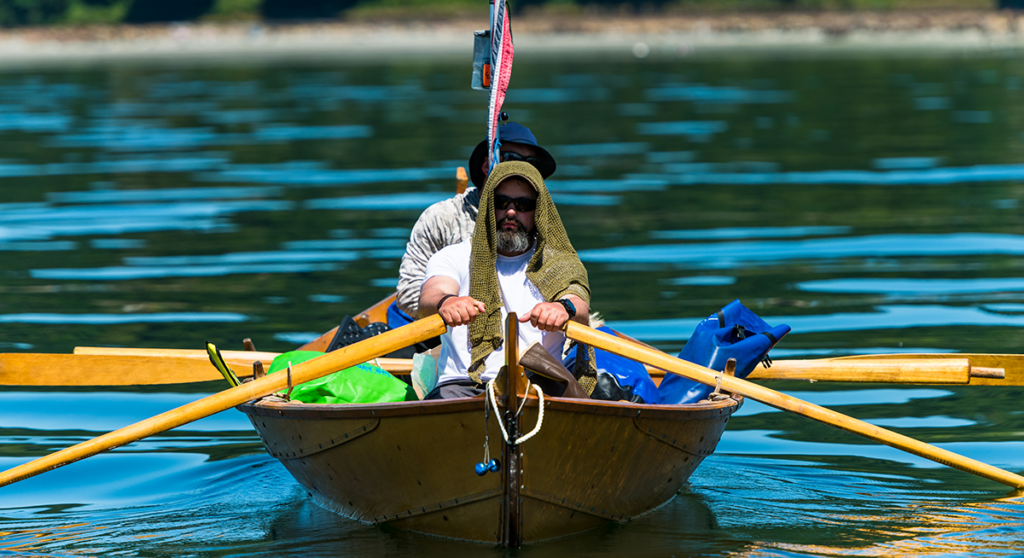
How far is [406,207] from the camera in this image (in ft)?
57.0

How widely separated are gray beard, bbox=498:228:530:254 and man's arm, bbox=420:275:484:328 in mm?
304

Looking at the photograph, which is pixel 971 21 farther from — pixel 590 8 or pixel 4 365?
pixel 4 365

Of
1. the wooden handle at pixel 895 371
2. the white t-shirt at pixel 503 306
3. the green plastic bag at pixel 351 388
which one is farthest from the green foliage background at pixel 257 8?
the white t-shirt at pixel 503 306

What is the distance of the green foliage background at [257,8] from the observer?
93.5 meters

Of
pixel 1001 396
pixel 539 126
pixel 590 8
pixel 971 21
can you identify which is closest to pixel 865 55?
pixel 971 21

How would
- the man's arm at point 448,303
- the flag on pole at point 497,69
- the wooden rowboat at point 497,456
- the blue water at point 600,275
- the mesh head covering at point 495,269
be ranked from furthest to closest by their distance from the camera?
1. the flag on pole at point 497,69
2. the blue water at point 600,275
3. the mesh head covering at point 495,269
4. the man's arm at point 448,303
5. the wooden rowboat at point 497,456

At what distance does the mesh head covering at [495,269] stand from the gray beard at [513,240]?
0.04 metres

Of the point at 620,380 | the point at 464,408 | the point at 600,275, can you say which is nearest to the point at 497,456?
the point at 464,408

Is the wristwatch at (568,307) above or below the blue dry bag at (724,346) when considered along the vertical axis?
above

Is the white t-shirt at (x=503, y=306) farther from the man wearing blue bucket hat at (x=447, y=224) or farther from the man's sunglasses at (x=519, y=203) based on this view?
the man wearing blue bucket hat at (x=447, y=224)

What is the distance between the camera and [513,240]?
19.3 ft

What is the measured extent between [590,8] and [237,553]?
91129mm

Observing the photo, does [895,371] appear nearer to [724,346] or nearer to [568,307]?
[724,346]

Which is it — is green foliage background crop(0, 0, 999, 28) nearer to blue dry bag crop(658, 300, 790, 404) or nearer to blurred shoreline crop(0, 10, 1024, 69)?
Result: blurred shoreline crop(0, 10, 1024, 69)
